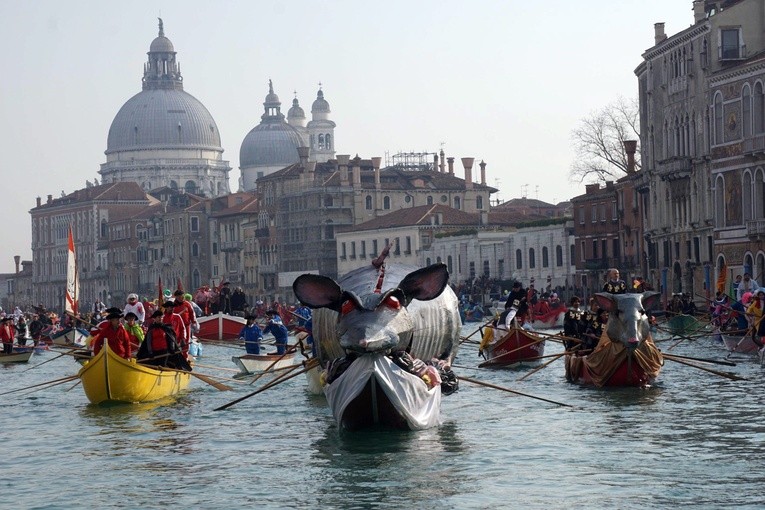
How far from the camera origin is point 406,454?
19750mm

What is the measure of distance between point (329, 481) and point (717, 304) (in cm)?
2290

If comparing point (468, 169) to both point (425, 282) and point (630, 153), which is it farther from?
point (425, 282)

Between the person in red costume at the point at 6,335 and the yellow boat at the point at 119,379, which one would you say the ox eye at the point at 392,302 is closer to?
the yellow boat at the point at 119,379

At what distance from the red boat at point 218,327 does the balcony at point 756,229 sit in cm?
1945

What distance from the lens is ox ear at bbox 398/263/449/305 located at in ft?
66.6

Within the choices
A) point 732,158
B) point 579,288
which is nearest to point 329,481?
point 732,158

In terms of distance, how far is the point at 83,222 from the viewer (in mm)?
192875

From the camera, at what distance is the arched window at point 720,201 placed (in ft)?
218

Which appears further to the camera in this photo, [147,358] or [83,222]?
[83,222]

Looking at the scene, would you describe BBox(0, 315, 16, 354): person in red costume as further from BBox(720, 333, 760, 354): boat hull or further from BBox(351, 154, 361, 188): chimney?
BBox(351, 154, 361, 188): chimney

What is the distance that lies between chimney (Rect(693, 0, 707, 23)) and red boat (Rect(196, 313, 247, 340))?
29.5 metres

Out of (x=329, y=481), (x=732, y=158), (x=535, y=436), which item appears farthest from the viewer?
(x=732, y=158)

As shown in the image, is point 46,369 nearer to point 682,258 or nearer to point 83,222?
point 682,258

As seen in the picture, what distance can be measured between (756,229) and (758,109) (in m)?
4.19
